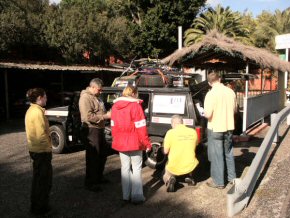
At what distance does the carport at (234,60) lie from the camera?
36.3 feet

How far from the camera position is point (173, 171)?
5.85 meters

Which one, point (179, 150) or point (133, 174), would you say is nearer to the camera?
point (133, 174)

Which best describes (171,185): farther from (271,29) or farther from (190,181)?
(271,29)

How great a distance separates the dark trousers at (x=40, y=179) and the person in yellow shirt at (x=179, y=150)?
1896mm

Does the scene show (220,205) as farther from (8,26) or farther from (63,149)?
(8,26)

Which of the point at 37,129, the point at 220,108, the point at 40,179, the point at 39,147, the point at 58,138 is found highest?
the point at 220,108

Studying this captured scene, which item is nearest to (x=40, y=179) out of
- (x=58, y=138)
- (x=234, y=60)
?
(x=58, y=138)

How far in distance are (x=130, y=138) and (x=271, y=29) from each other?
117 feet

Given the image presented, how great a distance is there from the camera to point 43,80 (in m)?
23.3

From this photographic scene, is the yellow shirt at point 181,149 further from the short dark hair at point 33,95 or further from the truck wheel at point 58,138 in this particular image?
the truck wheel at point 58,138

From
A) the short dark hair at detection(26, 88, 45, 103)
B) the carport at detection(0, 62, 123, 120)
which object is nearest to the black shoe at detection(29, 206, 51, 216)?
the short dark hair at detection(26, 88, 45, 103)

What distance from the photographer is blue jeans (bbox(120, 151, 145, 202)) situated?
527 centimetres

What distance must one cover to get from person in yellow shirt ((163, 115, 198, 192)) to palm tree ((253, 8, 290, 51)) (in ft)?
111

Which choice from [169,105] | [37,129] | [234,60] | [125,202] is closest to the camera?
[37,129]
